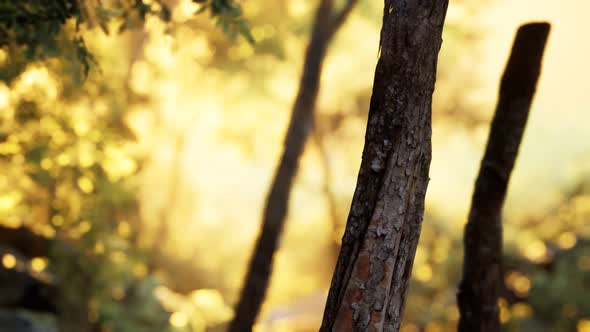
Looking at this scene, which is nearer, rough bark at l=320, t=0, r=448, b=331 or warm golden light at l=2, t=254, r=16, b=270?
rough bark at l=320, t=0, r=448, b=331

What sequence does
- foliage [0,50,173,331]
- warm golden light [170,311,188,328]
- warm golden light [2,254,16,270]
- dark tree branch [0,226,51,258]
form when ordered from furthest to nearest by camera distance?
warm golden light [170,311,188,328] < dark tree branch [0,226,51,258] < warm golden light [2,254,16,270] < foliage [0,50,173,331]

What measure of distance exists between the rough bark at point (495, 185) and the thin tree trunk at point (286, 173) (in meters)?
3.32

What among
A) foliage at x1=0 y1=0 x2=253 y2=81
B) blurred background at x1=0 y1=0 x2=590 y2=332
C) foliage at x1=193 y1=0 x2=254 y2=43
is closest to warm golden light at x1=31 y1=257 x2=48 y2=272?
blurred background at x1=0 y1=0 x2=590 y2=332

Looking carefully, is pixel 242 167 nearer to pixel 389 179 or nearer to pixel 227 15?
pixel 227 15

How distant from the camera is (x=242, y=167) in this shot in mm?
31969

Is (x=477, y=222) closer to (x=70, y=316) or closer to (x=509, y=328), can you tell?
(x=70, y=316)

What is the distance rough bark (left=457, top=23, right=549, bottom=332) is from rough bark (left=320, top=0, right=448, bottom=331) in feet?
6.71

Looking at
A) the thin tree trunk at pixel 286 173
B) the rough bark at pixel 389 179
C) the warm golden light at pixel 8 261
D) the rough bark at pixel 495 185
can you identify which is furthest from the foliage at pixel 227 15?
the warm golden light at pixel 8 261

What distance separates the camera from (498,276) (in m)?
6.79

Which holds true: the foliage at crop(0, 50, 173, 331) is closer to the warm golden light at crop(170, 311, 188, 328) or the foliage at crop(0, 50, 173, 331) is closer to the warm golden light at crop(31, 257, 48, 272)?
the warm golden light at crop(31, 257, 48, 272)

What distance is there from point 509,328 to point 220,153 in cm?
1413

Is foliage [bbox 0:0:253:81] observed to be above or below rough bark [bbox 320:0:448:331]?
above

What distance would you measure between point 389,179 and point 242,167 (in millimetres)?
27393

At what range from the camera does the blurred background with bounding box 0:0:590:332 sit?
11805 millimetres
